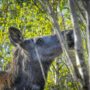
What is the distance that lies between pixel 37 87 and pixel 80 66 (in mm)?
3515

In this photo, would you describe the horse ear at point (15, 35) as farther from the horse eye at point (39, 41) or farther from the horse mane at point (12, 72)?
the horse eye at point (39, 41)

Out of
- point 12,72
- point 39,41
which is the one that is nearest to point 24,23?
point 39,41

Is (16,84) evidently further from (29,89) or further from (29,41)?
(29,41)

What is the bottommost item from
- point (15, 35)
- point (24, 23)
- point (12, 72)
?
point (12, 72)

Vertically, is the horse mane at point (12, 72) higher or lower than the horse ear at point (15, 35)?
lower

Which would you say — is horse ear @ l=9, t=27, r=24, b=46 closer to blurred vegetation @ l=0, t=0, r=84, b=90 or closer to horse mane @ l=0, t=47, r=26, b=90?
horse mane @ l=0, t=47, r=26, b=90

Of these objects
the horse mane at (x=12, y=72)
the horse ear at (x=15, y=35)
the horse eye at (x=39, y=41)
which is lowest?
the horse mane at (x=12, y=72)

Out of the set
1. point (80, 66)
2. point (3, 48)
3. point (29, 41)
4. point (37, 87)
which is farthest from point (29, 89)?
point (3, 48)

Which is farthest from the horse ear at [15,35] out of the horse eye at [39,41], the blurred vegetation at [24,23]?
the blurred vegetation at [24,23]

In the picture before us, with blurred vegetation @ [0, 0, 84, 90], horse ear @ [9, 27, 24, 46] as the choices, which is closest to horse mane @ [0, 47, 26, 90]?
horse ear @ [9, 27, 24, 46]

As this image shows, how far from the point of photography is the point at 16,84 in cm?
690

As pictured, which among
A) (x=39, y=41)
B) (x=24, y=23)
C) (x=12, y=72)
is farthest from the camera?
(x=24, y=23)

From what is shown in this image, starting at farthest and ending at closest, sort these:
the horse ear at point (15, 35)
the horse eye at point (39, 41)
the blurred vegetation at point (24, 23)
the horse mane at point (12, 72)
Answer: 1. the blurred vegetation at point (24, 23)
2. the horse eye at point (39, 41)
3. the horse mane at point (12, 72)
4. the horse ear at point (15, 35)

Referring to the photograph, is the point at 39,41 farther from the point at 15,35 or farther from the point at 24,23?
the point at 24,23
